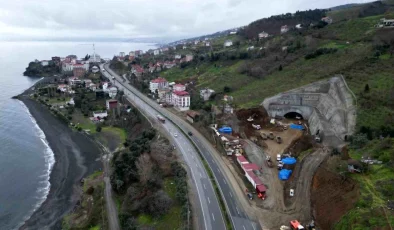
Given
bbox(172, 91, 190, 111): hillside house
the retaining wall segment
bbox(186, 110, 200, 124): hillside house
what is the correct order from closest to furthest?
1. the retaining wall segment
2. bbox(186, 110, 200, 124): hillside house
3. bbox(172, 91, 190, 111): hillside house

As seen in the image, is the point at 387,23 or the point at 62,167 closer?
the point at 62,167

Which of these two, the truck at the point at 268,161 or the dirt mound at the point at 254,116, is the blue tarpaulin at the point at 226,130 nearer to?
the dirt mound at the point at 254,116

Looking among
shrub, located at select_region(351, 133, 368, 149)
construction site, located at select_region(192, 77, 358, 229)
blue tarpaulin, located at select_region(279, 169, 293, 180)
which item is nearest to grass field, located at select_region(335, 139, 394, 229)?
construction site, located at select_region(192, 77, 358, 229)

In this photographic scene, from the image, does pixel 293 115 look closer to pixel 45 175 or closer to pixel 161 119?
pixel 161 119

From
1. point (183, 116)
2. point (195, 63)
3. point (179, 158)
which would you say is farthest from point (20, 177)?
point (195, 63)

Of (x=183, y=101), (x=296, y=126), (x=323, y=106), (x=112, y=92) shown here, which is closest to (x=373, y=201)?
(x=296, y=126)

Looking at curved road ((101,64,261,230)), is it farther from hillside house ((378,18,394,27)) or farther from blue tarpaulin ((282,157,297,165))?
hillside house ((378,18,394,27))
